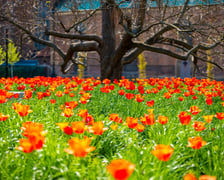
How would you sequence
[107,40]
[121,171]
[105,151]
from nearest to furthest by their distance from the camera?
1. [121,171]
2. [105,151]
3. [107,40]

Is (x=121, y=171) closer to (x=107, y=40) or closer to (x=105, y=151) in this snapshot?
(x=105, y=151)

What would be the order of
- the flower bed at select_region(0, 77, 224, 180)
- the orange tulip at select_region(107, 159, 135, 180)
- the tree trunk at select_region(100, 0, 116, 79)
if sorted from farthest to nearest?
the tree trunk at select_region(100, 0, 116, 79) < the flower bed at select_region(0, 77, 224, 180) < the orange tulip at select_region(107, 159, 135, 180)

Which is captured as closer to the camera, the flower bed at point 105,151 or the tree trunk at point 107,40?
the flower bed at point 105,151

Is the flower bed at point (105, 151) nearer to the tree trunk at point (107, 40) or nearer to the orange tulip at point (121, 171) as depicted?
the orange tulip at point (121, 171)

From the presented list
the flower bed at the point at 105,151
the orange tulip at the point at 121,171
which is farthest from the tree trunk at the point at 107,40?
the orange tulip at the point at 121,171

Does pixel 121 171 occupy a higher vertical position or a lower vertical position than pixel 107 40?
lower

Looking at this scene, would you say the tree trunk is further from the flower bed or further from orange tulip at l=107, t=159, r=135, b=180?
orange tulip at l=107, t=159, r=135, b=180

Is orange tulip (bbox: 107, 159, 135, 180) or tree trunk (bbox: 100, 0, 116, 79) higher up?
tree trunk (bbox: 100, 0, 116, 79)

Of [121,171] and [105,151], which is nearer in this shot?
[121,171]

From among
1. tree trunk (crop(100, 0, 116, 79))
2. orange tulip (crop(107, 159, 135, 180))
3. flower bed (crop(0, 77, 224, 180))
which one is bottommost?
flower bed (crop(0, 77, 224, 180))

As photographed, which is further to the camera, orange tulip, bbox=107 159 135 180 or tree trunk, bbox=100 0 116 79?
tree trunk, bbox=100 0 116 79

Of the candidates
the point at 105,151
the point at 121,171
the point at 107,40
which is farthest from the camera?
the point at 107,40

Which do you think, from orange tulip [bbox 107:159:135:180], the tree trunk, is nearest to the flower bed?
orange tulip [bbox 107:159:135:180]

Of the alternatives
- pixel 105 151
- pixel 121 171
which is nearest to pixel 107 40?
pixel 105 151
